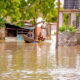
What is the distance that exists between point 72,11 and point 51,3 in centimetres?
1689

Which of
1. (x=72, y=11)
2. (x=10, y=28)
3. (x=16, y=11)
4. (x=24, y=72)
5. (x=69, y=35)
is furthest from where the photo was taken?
(x=10, y=28)

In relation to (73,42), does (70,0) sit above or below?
above

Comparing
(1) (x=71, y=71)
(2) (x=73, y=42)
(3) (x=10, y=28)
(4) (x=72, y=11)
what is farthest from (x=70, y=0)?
(1) (x=71, y=71)

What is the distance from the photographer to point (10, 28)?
74.9 metres

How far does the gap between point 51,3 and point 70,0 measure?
41.0ft

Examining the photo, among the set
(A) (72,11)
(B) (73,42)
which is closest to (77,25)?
(A) (72,11)

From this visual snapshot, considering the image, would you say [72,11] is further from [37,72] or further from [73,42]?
[37,72]

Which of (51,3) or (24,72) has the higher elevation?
(51,3)

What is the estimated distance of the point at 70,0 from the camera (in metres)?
49.7

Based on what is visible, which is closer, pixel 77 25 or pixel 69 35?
pixel 69 35

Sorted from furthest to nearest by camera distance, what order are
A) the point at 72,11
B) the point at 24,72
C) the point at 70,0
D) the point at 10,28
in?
the point at 10,28, the point at 70,0, the point at 72,11, the point at 24,72

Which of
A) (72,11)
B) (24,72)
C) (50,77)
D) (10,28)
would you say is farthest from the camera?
(10,28)

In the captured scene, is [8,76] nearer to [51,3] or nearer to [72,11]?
[72,11]

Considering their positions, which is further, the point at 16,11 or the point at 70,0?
the point at 16,11
